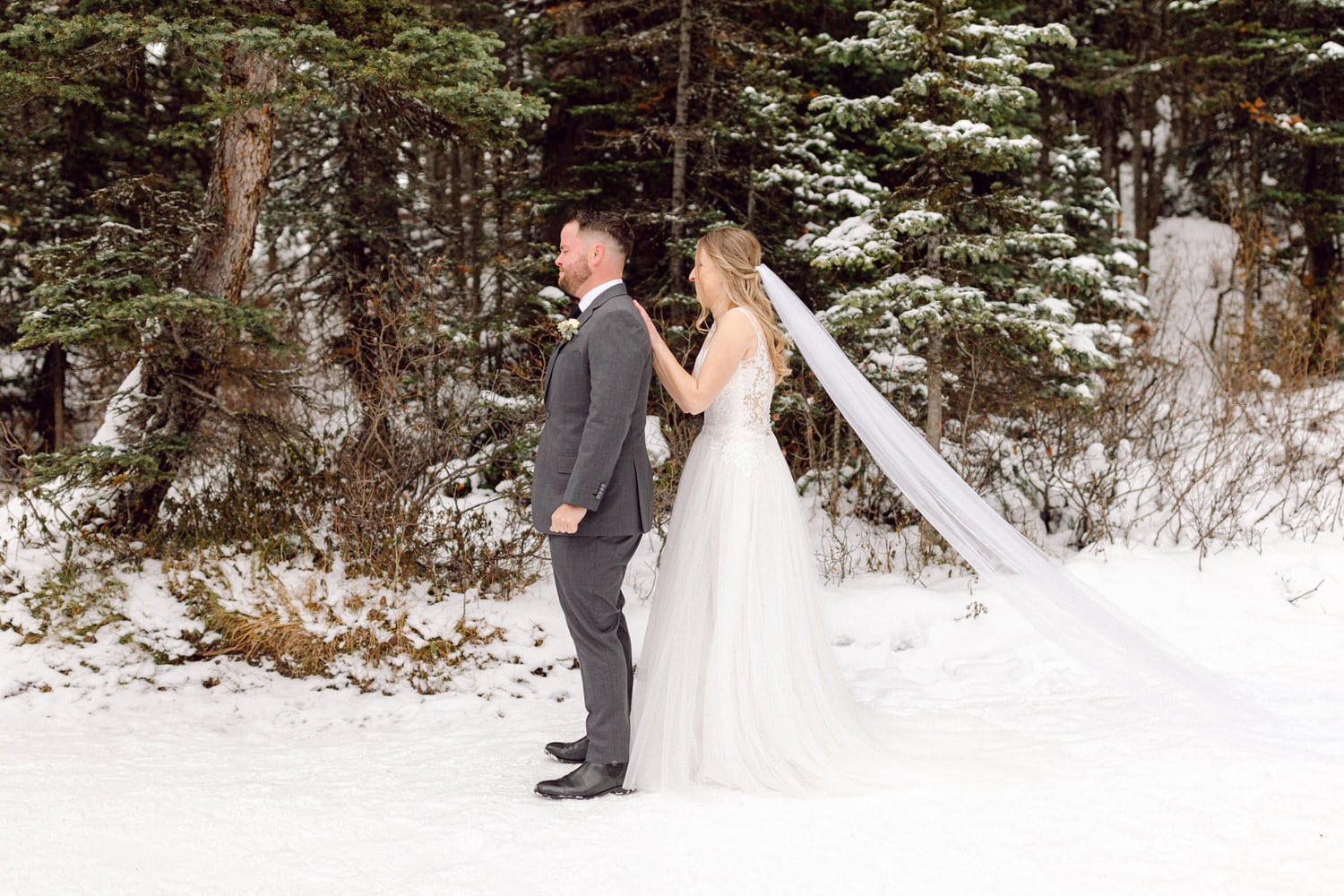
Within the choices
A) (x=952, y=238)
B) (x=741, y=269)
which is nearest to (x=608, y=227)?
(x=741, y=269)

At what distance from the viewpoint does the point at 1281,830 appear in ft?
11.4

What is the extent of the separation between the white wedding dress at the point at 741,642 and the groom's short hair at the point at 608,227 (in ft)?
1.86

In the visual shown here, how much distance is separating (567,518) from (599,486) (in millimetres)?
182

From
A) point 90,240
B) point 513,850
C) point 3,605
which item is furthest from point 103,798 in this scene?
point 90,240

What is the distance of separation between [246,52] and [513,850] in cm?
551

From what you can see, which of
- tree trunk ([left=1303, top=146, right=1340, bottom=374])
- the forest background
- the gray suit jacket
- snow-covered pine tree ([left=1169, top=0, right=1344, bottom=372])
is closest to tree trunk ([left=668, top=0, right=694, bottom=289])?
the forest background

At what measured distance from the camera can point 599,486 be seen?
3.73m

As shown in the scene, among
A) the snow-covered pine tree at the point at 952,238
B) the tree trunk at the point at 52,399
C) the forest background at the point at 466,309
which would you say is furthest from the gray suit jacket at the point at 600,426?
the tree trunk at the point at 52,399

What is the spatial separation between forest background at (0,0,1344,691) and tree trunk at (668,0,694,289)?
4cm

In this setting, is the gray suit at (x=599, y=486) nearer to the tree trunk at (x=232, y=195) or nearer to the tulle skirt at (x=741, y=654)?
the tulle skirt at (x=741, y=654)

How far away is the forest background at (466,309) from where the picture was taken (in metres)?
5.88

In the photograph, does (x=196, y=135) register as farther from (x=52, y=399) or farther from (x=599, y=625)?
(x=52, y=399)

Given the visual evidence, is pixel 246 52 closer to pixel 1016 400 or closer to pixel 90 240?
pixel 90 240

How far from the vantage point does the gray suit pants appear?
3.90 metres
